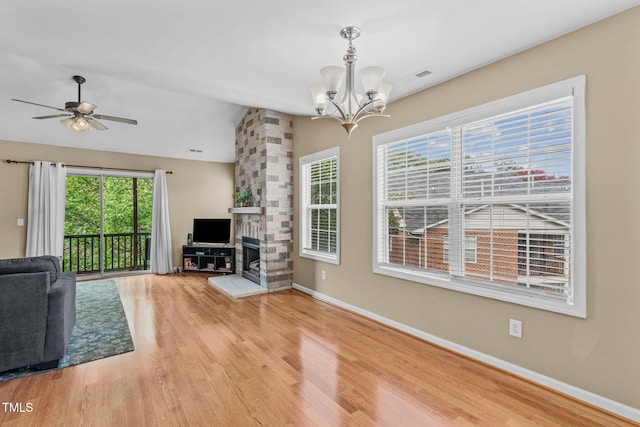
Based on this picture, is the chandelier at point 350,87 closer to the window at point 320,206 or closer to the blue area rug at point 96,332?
the window at point 320,206

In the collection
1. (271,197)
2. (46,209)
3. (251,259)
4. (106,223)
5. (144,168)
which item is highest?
(144,168)

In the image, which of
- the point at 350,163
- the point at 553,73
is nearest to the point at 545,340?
the point at 553,73

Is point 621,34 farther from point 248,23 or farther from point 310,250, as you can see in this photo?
point 310,250

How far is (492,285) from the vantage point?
2.63 meters

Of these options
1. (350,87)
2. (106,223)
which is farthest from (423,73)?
(106,223)

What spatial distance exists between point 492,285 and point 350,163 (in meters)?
2.16

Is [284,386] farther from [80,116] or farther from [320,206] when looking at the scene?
[80,116]

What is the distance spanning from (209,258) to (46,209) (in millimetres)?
2875

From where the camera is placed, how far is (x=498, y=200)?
8.50ft

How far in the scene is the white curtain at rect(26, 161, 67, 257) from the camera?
5359 mm

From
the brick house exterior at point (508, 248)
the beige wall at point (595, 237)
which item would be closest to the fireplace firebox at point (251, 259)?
the brick house exterior at point (508, 248)

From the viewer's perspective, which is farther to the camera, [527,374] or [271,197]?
[271,197]

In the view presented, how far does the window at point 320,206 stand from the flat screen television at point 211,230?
2237 mm

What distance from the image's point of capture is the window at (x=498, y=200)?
222 centimetres
